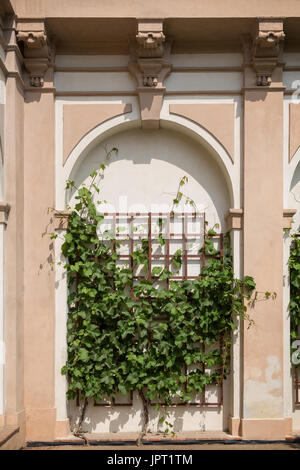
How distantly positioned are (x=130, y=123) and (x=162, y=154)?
500mm

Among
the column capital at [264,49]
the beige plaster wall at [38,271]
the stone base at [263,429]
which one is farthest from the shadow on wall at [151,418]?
the column capital at [264,49]

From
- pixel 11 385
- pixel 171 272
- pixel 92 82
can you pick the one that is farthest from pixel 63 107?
pixel 11 385

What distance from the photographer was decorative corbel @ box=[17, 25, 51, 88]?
541cm

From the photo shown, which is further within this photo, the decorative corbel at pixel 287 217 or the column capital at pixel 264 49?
the decorative corbel at pixel 287 217

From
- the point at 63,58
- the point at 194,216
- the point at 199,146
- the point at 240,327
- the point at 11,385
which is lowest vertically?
the point at 11,385

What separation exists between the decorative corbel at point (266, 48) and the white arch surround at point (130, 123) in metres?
0.82

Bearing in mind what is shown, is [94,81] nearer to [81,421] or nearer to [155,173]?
[155,173]

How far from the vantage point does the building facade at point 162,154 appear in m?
5.48

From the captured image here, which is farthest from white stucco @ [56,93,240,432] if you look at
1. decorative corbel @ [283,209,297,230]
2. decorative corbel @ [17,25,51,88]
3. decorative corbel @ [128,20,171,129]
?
decorative corbel @ [283,209,297,230]

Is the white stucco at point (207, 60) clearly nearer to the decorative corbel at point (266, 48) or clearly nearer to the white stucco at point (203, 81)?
the white stucco at point (203, 81)

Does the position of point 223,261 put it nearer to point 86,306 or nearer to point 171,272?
point 171,272

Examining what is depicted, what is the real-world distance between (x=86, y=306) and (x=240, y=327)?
1658 millimetres

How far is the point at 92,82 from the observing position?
5.84m

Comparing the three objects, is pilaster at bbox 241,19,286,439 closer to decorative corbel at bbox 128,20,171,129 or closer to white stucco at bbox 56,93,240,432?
white stucco at bbox 56,93,240,432
